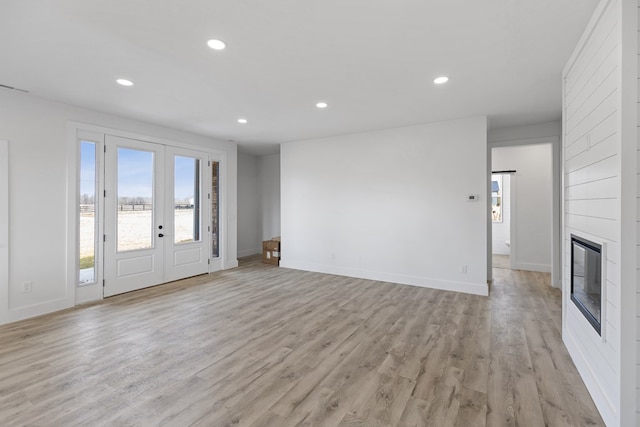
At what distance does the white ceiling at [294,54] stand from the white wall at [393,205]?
0.81m

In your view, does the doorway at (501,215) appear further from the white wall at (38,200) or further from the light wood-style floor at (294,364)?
the white wall at (38,200)

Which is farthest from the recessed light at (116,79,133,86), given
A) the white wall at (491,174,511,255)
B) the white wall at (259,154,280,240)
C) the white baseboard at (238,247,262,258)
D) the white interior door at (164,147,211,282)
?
the white wall at (491,174,511,255)

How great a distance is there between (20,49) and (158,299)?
3.34 m

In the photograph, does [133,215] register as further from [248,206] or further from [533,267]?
[533,267]

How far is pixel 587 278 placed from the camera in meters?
2.36

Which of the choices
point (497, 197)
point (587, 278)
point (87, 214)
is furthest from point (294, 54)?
point (497, 197)

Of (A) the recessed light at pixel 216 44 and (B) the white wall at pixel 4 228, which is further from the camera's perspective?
(B) the white wall at pixel 4 228

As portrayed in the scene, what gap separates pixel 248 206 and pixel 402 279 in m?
4.89

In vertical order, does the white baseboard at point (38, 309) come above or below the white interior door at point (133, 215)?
below

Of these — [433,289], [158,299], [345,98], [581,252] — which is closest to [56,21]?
[345,98]

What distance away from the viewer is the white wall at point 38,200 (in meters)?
3.65

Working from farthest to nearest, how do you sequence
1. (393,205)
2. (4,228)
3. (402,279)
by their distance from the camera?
(393,205), (402,279), (4,228)

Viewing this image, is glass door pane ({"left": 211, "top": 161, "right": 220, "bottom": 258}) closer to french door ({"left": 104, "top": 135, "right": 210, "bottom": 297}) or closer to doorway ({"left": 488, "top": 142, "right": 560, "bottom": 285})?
french door ({"left": 104, "top": 135, "right": 210, "bottom": 297})

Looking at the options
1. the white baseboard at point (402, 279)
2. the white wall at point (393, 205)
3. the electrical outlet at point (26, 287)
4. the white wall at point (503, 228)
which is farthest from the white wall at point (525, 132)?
the electrical outlet at point (26, 287)
